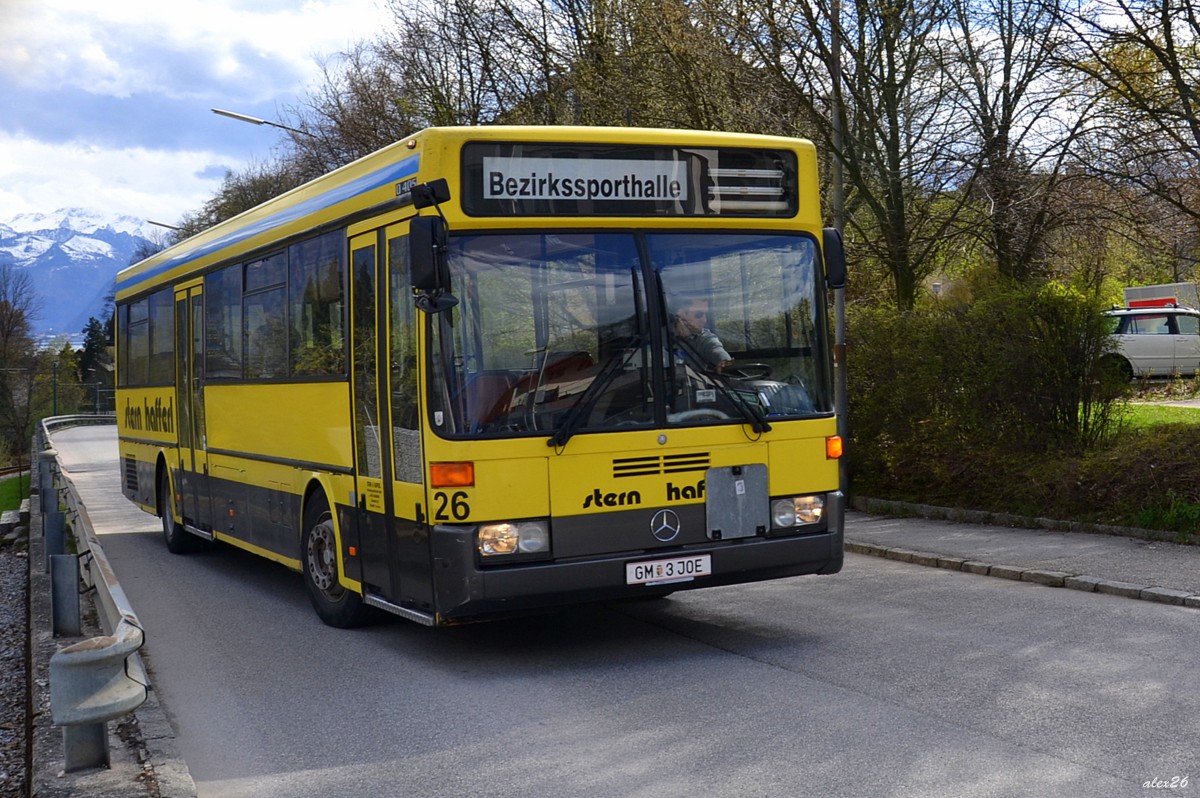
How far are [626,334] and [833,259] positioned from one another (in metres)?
1.64

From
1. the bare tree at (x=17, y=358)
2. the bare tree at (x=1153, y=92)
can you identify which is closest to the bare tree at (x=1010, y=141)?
the bare tree at (x=1153, y=92)

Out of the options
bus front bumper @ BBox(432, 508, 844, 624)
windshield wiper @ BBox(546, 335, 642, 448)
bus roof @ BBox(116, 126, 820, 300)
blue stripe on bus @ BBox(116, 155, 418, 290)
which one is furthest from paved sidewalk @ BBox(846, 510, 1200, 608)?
blue stripe on bus @ BBox(116, 155, 418, 290)

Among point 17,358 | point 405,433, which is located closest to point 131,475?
point 405,433

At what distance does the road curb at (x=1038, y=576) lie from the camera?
9.65m

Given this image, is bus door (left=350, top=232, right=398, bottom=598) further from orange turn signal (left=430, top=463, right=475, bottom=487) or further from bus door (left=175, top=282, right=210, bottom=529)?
bus door (left=175, top=282, right=210, bottom=529)

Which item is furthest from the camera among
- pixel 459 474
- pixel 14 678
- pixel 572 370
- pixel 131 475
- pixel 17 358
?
pixel 17 358

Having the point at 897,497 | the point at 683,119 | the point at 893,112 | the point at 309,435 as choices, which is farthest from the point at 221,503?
the point at 893,112

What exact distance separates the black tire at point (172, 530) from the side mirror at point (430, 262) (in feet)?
26.3

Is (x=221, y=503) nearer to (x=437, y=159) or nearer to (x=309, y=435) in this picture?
(x=309, y=435)

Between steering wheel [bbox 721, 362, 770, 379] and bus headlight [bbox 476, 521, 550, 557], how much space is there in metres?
1.54

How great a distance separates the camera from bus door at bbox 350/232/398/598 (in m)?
8.51

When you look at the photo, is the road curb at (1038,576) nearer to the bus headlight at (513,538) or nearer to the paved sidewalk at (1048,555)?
the paved sidewalk at (1048,555)

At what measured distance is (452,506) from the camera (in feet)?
25.3

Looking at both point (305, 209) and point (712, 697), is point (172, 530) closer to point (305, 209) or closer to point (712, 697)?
point (305, 209)
